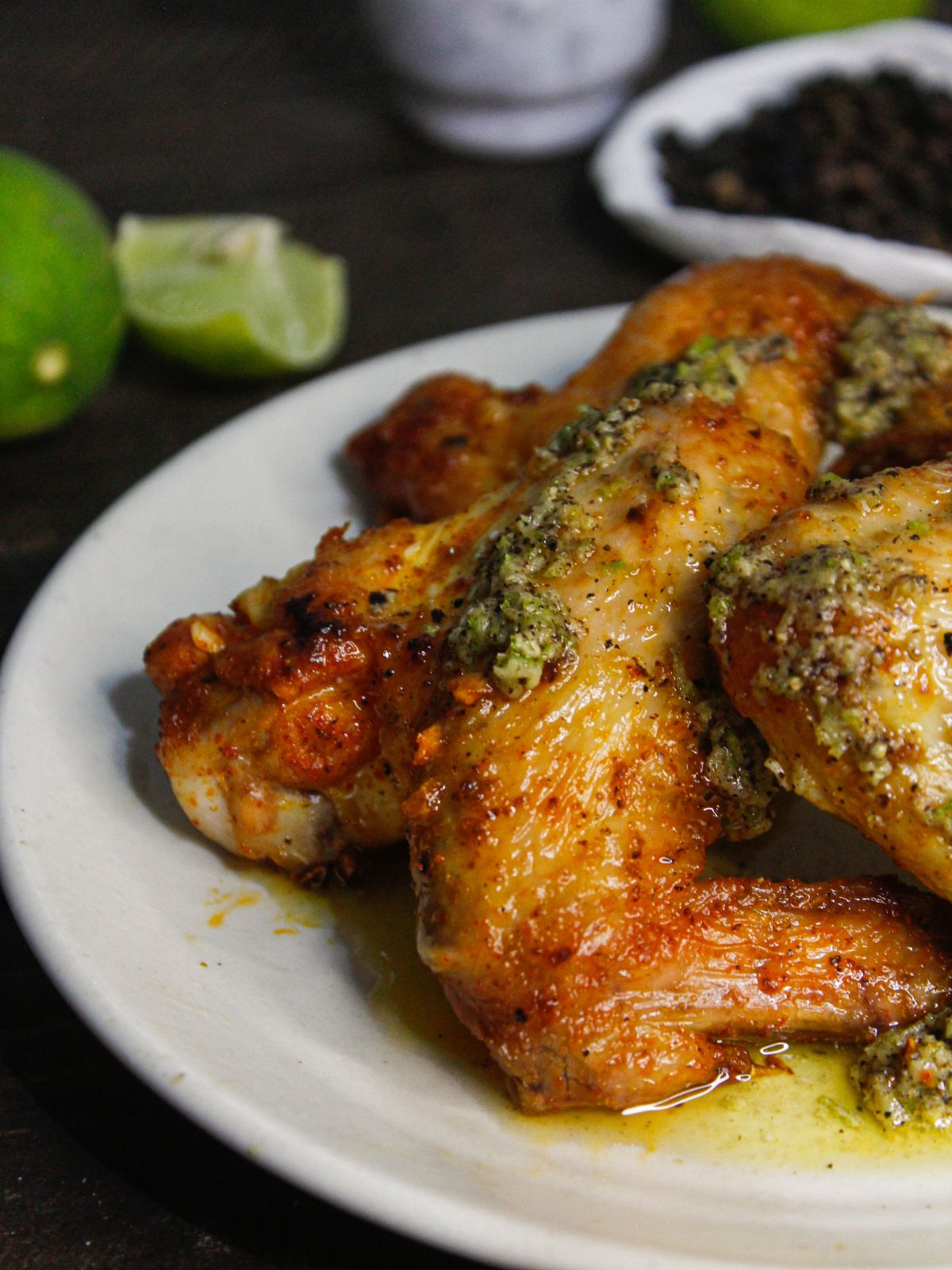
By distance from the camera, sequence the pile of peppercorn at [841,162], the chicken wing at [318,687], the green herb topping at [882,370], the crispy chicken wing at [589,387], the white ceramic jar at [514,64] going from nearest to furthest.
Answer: the chicken wing at [318,687] → the green herb topping at [882,370] → the crispy chicken wing at [589,387] → the pile of peppercorn at [841,162] → the white ceramic jar at [514,64]

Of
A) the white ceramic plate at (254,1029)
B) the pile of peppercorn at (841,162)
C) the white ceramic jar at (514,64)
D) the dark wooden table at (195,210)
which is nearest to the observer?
the white ceramic plate at (254,1029)

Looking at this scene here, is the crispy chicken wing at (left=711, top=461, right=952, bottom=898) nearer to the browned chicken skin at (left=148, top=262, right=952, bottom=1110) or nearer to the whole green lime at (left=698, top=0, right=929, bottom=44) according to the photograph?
the browned chicken skin at (left=148, top=262, right=952, bottom=1110)

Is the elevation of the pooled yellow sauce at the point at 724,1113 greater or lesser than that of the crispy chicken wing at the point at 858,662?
lesser

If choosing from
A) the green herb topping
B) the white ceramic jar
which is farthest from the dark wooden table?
the green herb topping

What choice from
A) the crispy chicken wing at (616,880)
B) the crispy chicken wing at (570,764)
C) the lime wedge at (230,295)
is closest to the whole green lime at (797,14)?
the lime wedge at (230,295)

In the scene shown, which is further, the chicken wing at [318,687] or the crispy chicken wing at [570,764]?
the chicken wing at [318,687]

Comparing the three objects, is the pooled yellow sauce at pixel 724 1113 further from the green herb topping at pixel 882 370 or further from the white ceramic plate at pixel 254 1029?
the green herb topping at pixel 882 370
